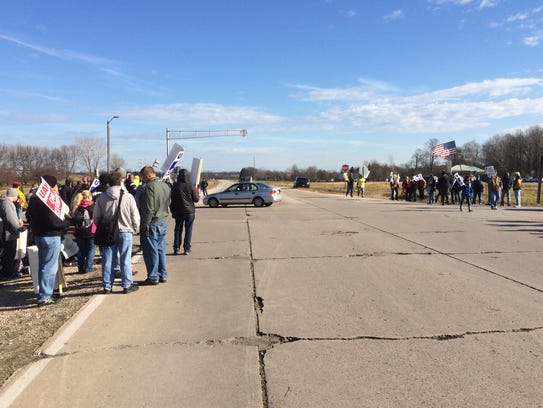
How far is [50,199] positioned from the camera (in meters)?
6.24

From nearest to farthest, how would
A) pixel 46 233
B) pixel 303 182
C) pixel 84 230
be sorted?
pixel 46 233, pixel 84 230, pixel 303 182

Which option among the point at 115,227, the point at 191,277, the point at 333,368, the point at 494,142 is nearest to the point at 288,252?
the point at 191,277

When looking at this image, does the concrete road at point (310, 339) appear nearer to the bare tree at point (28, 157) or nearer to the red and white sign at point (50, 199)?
the red and white sign at point (50, 199)

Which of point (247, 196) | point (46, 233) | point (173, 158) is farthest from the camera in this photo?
point (247, 196)

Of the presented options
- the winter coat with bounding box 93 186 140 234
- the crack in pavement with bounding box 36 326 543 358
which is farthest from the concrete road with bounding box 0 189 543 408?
the winter coat with bounding box 93 186 140 234

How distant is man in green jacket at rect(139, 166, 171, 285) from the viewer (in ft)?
23.6

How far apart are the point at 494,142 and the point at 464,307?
15109cm

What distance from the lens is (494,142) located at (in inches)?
5497

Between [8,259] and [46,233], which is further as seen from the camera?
[8,259]

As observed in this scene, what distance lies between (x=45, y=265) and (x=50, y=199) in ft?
3.03

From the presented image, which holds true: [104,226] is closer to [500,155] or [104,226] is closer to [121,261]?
[121,261]

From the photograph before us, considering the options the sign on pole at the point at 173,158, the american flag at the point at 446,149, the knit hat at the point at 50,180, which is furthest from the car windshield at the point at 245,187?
the knit hat at the point at 50,180

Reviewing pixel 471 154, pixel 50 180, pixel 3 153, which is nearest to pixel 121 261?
pixel 50 180

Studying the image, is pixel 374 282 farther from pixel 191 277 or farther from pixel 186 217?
pixel 186 217
